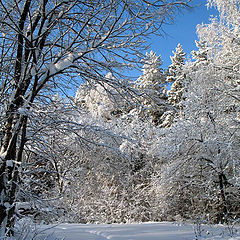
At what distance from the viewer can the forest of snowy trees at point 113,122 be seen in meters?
3.19

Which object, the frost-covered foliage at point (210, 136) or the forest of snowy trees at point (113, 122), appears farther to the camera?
the frost-covered foliage at point (210, 136)

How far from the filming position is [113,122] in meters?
14.5

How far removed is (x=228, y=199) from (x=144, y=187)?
12.0ft

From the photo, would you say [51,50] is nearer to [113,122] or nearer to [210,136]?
[210,136]

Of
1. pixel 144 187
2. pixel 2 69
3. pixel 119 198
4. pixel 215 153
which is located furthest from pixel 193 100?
pixel 2 69

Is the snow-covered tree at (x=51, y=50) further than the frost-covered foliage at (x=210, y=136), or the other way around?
the frost-covered foliage at (x=210, y=136)

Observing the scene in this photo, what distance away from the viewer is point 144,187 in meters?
11.4

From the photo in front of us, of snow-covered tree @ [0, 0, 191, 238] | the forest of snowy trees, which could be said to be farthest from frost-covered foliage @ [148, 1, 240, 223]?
snow-covered tree @ [0, 0, 191, 238]

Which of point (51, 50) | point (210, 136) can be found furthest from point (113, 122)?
point (51, 50)

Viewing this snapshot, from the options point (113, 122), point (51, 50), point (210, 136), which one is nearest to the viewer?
point (51, 50)

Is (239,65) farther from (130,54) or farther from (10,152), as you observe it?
(10,152)

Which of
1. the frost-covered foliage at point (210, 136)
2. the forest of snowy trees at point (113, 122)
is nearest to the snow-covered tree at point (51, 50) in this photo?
the forest of snowy trees at point (113, 122)

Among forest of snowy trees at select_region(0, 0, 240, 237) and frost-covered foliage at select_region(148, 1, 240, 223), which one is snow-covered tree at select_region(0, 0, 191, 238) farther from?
frost-covered foliage at select_region(148, 1, 240, 223)

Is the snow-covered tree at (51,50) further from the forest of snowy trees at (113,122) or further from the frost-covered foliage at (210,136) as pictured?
the frost-covered foliage at (210,136)
